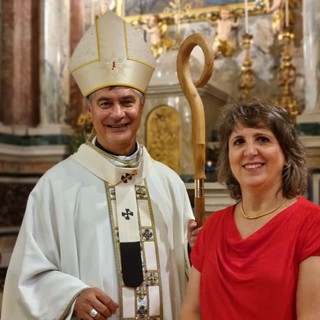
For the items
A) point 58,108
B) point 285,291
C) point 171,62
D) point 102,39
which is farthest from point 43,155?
point 285,291

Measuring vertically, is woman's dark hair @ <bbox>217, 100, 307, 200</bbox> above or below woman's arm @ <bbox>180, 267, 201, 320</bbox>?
above

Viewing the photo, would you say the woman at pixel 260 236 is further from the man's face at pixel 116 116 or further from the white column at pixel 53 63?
the white column at pixel 53 63

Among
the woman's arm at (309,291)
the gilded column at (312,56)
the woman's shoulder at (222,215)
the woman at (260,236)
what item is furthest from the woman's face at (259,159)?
the gilded column at (312,56)

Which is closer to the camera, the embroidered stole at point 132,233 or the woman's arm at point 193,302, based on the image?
the woman's arm at point 193,302

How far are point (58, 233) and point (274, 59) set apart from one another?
14.4 ft

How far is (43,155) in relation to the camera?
6.62 meters

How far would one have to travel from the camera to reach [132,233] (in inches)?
111

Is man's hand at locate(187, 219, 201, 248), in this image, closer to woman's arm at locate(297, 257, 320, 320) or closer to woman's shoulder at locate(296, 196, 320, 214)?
woman's shoulder at locate(296, 196, 320, 214)

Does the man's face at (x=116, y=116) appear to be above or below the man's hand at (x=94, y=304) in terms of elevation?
above

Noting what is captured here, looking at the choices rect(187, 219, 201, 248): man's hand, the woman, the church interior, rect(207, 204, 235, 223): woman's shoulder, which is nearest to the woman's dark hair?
the woman

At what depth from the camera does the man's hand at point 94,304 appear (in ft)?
8.02

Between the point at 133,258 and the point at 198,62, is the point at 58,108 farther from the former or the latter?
the point at 133,258

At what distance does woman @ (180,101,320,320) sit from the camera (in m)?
2.00

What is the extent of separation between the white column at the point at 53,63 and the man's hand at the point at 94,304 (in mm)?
4439
